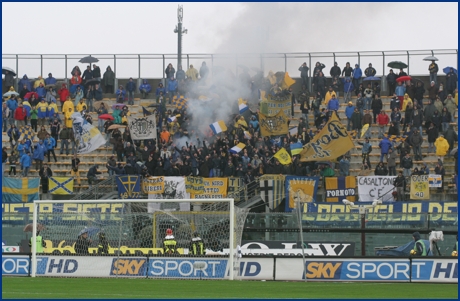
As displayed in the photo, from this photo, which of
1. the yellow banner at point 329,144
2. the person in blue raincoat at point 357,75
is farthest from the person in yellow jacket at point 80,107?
the person in blue raincoat at point 357,75

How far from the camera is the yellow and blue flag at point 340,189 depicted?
38156 millimetres

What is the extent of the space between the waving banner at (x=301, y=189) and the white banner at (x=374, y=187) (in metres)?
1.80

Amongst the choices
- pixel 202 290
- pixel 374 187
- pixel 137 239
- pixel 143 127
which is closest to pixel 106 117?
pixel 143 127

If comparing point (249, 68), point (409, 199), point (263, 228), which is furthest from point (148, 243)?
point (249, 68)

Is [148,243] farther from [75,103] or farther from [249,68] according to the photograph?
[249,68]

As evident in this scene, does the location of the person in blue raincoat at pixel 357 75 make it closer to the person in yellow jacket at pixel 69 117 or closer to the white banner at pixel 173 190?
the white banner at pixel 173 190

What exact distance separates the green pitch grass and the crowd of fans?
16.0 m

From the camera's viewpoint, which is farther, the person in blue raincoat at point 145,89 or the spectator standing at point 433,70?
the person in blue raincoat at point 145,89

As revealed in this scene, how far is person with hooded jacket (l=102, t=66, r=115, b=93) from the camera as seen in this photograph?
49350mm

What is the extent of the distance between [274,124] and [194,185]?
17.0 feet

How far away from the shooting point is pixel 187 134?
143 ft

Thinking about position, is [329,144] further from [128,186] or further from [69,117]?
[69,117]

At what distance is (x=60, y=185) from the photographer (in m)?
40.7

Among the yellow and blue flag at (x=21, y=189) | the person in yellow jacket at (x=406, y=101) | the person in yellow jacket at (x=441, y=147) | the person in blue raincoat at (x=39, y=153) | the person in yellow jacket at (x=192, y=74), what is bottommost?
the yellow and blue flag at (x=21, y=189)
